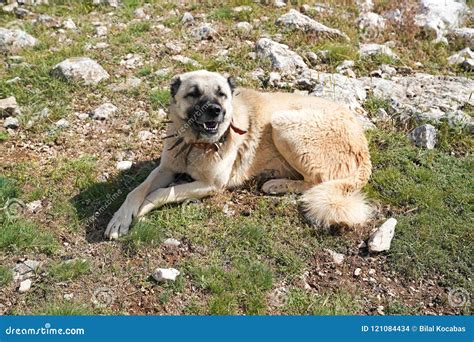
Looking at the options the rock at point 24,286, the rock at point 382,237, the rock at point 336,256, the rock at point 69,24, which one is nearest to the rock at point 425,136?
the rock at point 382,237

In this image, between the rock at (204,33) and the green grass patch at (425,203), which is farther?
the rock at (204,33)

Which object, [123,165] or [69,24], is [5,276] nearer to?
[123,165]

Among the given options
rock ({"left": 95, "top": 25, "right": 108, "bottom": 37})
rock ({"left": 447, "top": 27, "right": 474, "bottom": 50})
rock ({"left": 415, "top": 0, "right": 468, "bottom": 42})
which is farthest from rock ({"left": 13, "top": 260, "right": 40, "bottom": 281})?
rock ({"left": 447, "top": 27, "right": 474, "bottom": 50})

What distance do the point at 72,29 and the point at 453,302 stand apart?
7.89 m

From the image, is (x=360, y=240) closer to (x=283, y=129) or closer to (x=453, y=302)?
(x=453, y=302)

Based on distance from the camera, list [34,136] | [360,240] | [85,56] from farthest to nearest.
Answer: [85,56] < [34,136] < [360,240]

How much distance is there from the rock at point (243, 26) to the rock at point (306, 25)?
59cm

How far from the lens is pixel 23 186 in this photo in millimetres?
5762

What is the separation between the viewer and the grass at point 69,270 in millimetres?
4590

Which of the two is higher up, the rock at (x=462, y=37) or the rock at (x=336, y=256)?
the rock at (x=462, y=37)

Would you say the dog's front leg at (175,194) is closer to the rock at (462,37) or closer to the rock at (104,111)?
the rock at (104,111)

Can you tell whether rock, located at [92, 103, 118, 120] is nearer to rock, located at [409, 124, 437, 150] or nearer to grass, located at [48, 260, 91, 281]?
grass, located at [48, 260, 91, 281]

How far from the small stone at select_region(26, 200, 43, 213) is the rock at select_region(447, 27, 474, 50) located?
27.0 feet

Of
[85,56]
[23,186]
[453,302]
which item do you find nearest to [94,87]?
[85,56]
